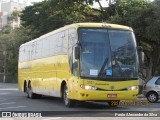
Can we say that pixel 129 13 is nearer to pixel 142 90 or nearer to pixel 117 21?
pixel 117 21

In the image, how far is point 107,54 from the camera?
16688mm

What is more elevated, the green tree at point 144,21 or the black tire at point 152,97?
the green tree at point 144,21

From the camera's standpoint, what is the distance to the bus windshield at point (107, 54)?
53.9ft

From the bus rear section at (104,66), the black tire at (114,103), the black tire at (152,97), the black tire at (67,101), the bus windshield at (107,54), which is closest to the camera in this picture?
the bus rear section at (104,66)

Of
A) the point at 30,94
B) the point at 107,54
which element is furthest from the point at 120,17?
the point at 107,54

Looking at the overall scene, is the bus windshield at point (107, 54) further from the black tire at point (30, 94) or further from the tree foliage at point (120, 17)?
the tree foliage at point (120, 17)

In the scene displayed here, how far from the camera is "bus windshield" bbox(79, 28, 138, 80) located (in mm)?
16438

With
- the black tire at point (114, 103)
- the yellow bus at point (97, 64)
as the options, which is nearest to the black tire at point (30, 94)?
the yellow bus at point (97, 64)

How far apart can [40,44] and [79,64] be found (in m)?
7.36

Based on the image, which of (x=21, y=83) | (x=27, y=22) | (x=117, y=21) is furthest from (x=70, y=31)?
(x=27, y=22)

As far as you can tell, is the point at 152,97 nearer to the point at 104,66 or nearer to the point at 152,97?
the point at 152,97

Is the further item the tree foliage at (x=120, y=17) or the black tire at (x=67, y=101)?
the tree foliage at (x=120, y=17)

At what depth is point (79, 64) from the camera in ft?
54.3

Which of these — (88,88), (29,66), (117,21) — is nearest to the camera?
(88,88)
